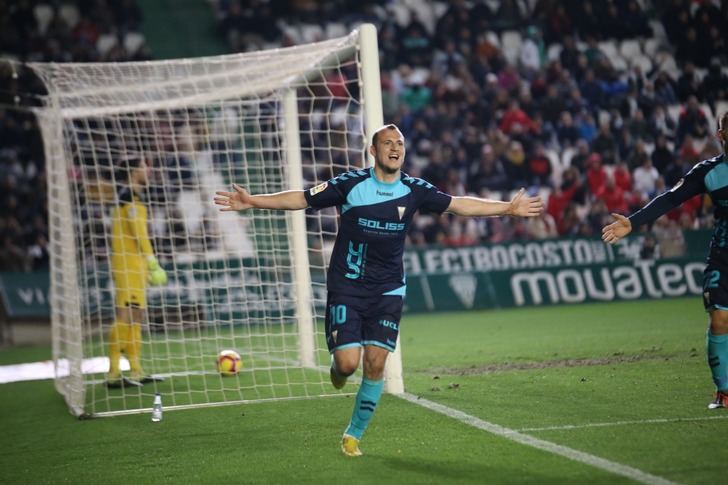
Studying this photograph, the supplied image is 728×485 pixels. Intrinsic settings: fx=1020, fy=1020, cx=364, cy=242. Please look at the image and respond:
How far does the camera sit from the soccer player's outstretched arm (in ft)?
25.1

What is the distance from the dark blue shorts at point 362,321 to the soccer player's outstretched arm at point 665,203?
1.87 metres

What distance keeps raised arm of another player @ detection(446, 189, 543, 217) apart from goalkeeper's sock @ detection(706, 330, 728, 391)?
1.74 metres

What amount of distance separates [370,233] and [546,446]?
72.3 inches

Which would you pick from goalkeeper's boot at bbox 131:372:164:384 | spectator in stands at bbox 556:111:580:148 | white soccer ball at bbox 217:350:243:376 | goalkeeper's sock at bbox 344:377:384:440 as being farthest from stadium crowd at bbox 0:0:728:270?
goalkeeper's sock at bbox 344:377:384:440

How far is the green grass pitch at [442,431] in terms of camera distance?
600 centimetres

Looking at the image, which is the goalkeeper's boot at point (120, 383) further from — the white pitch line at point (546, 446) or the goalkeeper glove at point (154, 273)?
the white pitch line at point (546, 446)

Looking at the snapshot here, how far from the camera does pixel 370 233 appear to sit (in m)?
7.00

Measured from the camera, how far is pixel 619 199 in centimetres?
2081

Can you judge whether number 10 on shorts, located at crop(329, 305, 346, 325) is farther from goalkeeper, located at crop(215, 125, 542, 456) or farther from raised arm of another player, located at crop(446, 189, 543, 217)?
raised arm of another player, located at crop(446, 189, 543, 217)

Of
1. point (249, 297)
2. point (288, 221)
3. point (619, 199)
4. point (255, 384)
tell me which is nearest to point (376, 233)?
point (255, 384)

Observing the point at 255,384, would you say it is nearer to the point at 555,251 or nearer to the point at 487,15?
the point at 555,251

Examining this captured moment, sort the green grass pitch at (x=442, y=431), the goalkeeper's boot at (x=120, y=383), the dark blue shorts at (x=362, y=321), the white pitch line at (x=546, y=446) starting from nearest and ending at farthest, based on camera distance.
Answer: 1. the white pitch line at (x=546, y=446)
2. the green grass pitch at (x=442, y=431)
3. the dark blue shorts at (x=362, y=321)
4. the goalkeeper's boot at (x=120, y=383)

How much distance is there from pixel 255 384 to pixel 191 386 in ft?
2.52

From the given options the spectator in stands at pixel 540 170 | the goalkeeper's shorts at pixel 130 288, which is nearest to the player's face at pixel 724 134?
the goalkeeper's shorts at pixel 130 288
